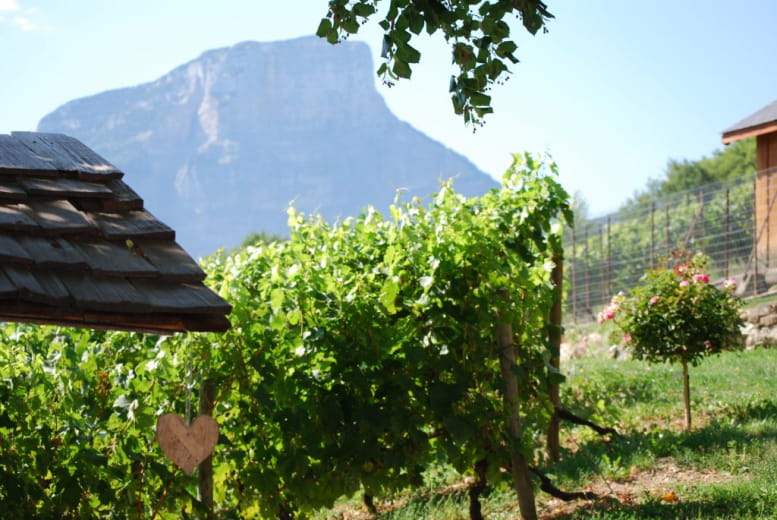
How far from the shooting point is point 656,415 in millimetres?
8477

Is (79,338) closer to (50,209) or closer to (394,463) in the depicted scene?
(394,463)

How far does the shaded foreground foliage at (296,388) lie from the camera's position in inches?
178

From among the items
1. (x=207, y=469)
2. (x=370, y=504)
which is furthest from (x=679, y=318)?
(x=207, y=469)

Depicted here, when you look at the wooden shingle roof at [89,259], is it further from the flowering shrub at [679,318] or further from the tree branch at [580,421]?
the flowering shrub at [679,318]

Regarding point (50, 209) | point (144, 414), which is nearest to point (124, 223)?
point (50, 209)

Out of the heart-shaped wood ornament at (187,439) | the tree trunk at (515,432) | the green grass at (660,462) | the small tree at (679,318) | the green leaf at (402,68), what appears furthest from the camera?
the small tree at (679,318)

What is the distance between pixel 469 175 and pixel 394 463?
190 m

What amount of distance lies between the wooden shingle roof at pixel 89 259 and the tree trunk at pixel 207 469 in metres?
1.57

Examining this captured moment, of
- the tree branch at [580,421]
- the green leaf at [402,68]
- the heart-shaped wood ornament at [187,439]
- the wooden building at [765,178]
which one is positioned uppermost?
the wooden building at [765,178]

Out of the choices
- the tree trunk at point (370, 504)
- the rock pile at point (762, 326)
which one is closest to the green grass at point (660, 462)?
the tree trunk at point (370, 504)

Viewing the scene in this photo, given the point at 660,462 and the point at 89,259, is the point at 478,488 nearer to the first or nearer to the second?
the point at 660,462

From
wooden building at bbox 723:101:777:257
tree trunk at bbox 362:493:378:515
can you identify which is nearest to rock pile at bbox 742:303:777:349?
wooden building at bbox 723:101:777:257

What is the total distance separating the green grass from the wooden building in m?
4.95

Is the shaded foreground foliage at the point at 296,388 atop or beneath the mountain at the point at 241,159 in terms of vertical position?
beneath
